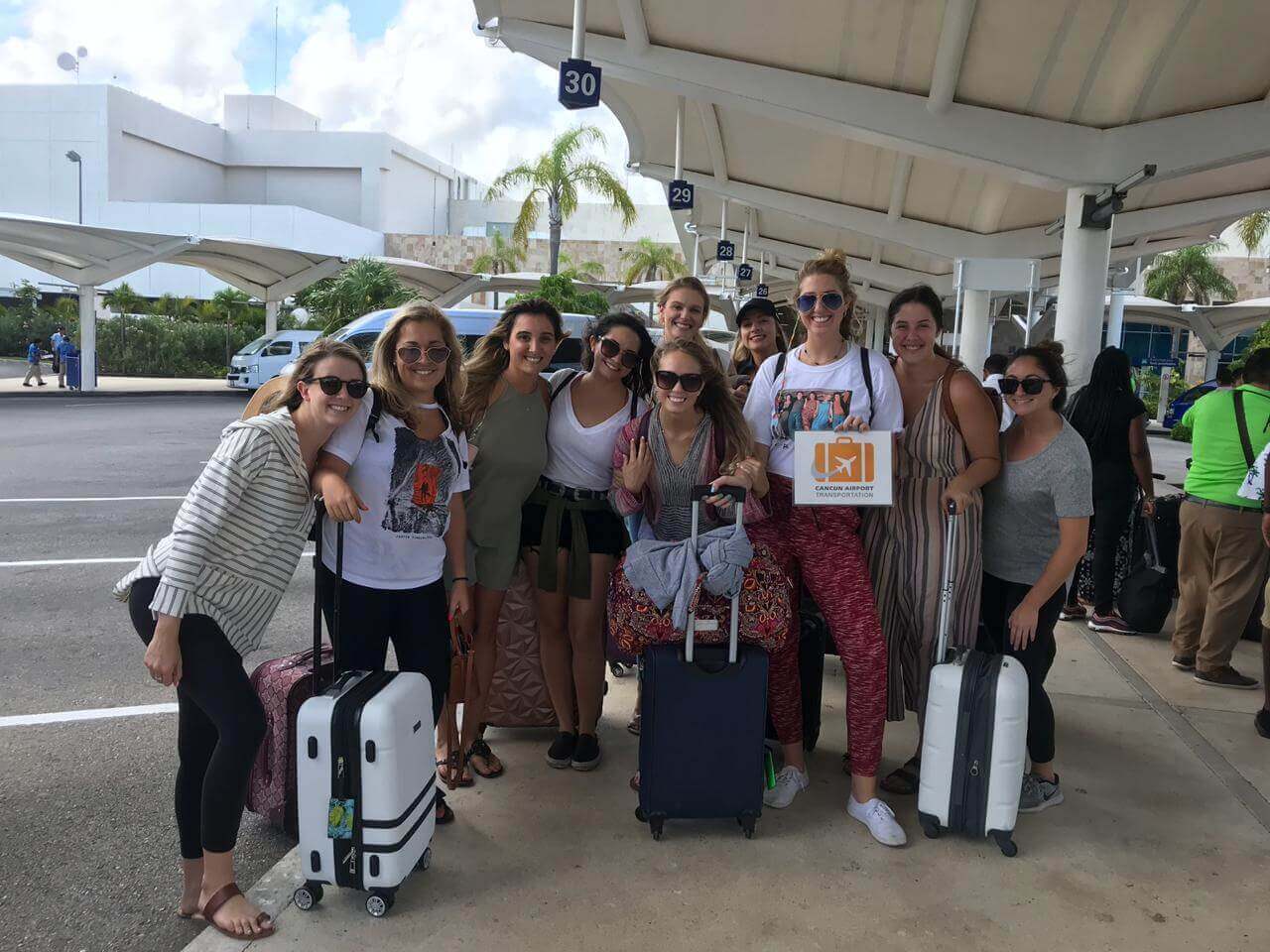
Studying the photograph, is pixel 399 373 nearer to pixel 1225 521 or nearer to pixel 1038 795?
pixel 1038 795

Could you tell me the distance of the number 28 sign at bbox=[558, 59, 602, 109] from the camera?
7898 mm

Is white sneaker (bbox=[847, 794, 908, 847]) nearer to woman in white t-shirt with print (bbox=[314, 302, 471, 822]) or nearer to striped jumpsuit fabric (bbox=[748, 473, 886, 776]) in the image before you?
striped jumpsuit fabric (bbox=[748, 473, 886, 776])

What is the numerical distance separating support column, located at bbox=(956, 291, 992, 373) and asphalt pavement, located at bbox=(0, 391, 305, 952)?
39.8 ft

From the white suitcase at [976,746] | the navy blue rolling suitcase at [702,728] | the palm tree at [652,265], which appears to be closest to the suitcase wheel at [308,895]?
the navy blue rolling suitcase at [702,728]

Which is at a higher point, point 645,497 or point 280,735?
point 645,497

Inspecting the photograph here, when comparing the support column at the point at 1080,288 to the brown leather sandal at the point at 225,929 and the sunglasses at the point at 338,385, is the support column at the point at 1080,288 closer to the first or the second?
the sunglasses at the point at 338,385

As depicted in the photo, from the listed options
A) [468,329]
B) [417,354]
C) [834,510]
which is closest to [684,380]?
[834,510]

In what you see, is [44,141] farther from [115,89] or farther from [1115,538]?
[1115,538]

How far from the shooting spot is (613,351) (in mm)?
3652

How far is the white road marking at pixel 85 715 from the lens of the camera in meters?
4.40

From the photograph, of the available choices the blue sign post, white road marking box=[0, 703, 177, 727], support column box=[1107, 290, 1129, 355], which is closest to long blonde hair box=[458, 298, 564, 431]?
white road marking box=[0, 703, 177, 727]

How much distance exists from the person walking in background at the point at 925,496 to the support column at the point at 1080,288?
235 inches

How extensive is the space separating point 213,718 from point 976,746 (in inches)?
95.7

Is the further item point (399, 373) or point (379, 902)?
point (399, 373)
